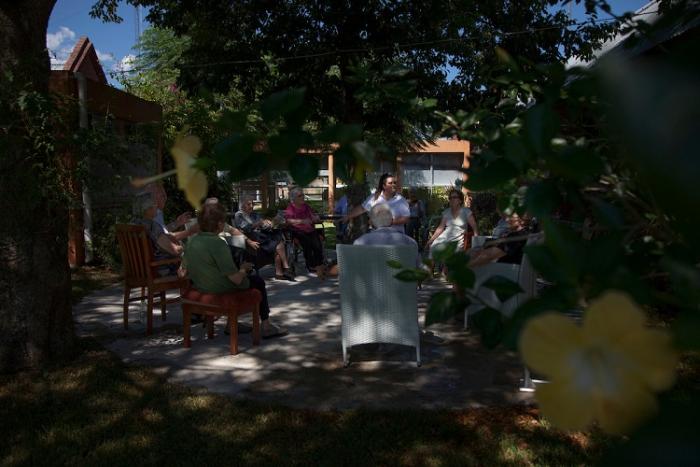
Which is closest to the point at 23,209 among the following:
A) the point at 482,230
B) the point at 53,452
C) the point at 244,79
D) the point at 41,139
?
the point at 41,139

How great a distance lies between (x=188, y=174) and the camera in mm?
591

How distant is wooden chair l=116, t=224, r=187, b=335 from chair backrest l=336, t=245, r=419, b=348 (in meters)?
1.83

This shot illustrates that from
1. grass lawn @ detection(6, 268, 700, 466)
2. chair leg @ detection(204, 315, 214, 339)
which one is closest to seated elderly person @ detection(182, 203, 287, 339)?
chair leg @ detection(204, 315, 214, 339)

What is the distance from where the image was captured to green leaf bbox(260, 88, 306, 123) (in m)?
0.71

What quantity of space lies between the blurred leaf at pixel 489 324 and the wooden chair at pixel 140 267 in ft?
15.6

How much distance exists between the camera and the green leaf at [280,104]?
2.32 feet

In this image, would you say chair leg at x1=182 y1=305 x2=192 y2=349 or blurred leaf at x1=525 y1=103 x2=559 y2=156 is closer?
blurred leaf at x1=525 y1=103 x2=559 y2=156

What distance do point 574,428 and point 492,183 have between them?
359mm

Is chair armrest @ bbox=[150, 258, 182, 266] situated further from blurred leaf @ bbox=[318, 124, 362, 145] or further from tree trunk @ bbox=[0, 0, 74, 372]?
blurred leaf @ bbox=[318, 124, 362, 145]

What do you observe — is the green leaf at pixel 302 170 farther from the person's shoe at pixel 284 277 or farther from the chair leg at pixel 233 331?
the person's shoe at pixel 284 277

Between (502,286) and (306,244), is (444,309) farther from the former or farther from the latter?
(306,244)

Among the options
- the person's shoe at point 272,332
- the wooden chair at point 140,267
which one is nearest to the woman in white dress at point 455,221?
the person's shoe at point 272,332

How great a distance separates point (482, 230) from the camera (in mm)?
11344

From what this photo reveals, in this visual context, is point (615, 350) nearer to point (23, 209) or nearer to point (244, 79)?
point (23, 209)
